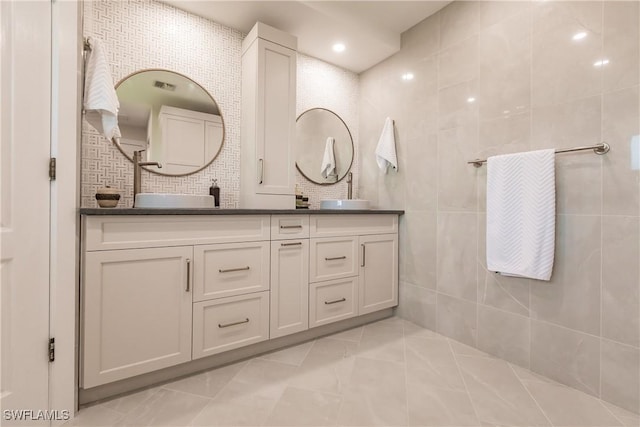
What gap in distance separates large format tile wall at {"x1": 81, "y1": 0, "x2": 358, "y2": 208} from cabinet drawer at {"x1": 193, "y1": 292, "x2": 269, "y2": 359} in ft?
2.85

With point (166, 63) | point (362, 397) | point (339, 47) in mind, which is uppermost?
point (339, 47)

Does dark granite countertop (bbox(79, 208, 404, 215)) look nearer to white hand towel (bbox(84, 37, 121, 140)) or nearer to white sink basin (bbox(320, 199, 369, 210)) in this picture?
white sink basin (bbox(320, 199, 369, 210))


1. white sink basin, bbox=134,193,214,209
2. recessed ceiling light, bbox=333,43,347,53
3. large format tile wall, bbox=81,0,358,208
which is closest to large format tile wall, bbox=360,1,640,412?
recessed ceiling light, bbox=333,43,347,53

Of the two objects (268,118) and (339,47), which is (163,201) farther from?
(339,47)

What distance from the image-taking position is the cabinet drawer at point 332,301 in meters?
1.97

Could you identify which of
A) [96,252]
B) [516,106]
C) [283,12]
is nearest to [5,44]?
[96,252]

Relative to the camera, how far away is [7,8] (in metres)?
1.09

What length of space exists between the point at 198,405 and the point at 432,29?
9.33 ft

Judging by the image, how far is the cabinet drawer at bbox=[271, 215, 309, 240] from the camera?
180 centimetres

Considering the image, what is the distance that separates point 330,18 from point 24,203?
84.3 inches

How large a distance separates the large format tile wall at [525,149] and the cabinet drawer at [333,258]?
545mm

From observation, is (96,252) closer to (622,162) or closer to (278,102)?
(278,102)

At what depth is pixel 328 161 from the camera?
2814mm

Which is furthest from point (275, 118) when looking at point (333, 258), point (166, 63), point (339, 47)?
point (333, 258)
